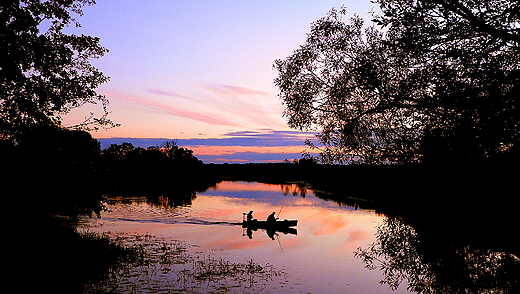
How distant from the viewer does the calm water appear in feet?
70.9

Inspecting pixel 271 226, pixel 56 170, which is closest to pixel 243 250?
pixel 271 226

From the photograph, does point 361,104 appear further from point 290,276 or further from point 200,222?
point 200,222

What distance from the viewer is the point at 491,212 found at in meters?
12.6

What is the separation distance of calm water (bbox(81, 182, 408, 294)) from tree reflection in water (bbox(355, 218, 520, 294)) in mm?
5460

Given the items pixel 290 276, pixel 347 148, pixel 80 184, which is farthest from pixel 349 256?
pixel 80 184

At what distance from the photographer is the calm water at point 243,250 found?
21609mm

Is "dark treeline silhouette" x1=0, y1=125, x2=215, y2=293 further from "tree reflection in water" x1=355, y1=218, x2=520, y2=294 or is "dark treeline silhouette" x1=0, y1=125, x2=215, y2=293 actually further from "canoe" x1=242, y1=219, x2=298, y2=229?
"canoe" x1=242, y1=219, x2=298, y2=229

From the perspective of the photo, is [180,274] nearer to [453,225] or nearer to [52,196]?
[52,196]

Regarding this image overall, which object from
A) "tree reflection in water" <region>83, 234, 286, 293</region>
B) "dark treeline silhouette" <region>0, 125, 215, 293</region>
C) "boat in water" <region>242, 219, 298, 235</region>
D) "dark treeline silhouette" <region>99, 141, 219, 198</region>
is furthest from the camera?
"dark treeline silhouette" <region>99, 141, 219, 198</region>

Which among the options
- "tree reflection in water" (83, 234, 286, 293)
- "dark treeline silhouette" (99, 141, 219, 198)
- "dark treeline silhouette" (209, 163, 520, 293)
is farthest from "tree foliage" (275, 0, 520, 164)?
"dark treeline silhouette" (99, 141, 219, 198)

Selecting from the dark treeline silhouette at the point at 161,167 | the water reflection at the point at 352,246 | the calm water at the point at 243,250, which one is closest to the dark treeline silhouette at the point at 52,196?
the calm water at the point at 243,250

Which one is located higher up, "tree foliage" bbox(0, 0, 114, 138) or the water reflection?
"tree foliage" bbox(0, 0, 114, 138)

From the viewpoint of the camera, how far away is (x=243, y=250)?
1318 inches

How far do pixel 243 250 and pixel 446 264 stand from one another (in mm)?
19464
